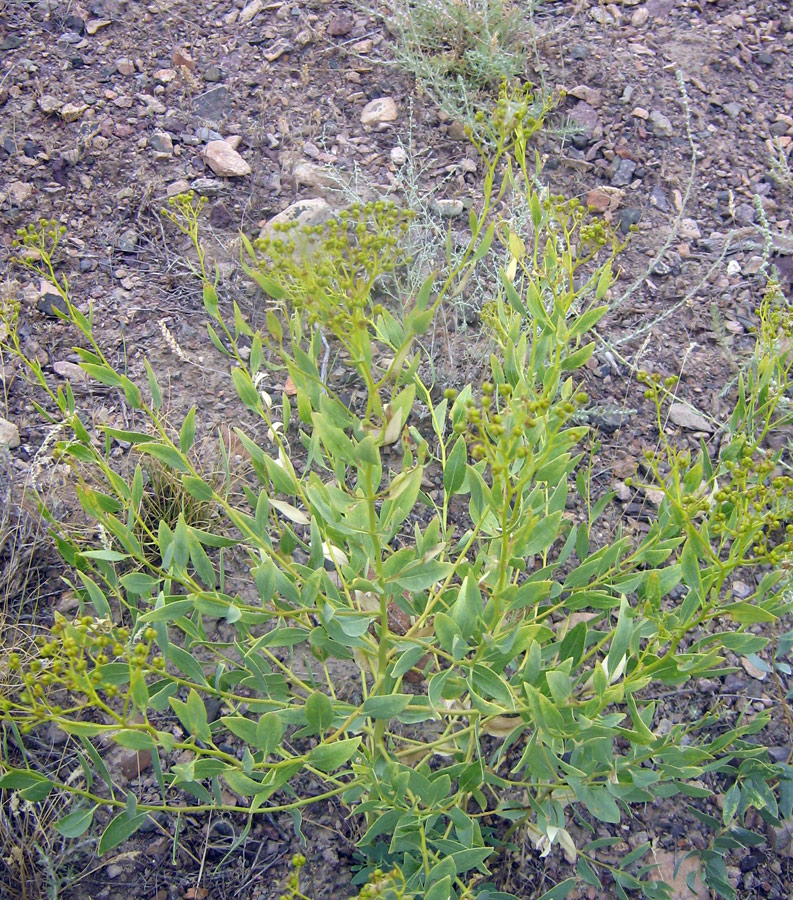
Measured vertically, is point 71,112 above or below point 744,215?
above

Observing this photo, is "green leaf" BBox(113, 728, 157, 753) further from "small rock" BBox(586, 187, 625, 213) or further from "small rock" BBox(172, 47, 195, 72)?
"small rock" BBox(172, 47, 195, 72)

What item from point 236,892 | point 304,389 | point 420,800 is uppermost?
point 304,389

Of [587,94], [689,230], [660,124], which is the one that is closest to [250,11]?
[587,94]

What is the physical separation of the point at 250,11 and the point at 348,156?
102 cm

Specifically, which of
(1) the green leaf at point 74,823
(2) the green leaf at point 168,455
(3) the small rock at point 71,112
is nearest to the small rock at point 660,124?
(3) the small rock at point 71,112

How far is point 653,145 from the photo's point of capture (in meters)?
3.33

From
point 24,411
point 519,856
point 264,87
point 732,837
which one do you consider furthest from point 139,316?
point 732,837

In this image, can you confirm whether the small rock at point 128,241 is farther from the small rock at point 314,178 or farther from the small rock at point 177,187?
the small rock at point 314,178

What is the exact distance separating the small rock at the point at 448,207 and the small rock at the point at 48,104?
1593mm

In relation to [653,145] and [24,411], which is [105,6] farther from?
[653,145]

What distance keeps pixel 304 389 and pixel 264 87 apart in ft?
7.67

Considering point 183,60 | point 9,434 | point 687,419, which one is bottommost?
point 687,419

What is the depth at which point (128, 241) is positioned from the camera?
9.86 ft

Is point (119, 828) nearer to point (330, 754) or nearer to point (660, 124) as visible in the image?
point (330, 754)
